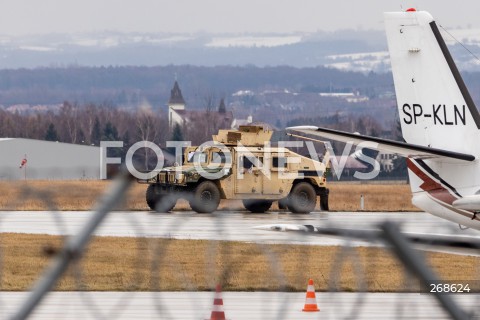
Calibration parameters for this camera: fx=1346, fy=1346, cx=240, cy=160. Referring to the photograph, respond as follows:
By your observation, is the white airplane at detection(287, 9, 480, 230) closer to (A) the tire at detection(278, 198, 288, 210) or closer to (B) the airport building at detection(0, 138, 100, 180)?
(A) the tire at detection(278, 198, 288, 210)

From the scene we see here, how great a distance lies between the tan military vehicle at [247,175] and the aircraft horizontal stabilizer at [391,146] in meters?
21.2

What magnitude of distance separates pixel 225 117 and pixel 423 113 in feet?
431

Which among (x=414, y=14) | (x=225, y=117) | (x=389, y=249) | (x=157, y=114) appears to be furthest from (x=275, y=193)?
(x=225, y=117)

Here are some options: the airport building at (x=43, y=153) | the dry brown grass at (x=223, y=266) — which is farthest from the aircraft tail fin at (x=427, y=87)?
the airport building at (x=43, y=153)

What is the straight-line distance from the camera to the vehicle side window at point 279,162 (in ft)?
147

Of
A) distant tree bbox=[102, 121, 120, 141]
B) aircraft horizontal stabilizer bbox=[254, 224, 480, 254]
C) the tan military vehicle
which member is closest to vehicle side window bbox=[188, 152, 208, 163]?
the tan military vehicle

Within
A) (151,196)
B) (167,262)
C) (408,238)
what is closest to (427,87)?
(167,262)

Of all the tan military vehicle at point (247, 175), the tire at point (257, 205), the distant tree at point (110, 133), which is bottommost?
the distant tree at point (110, 133)

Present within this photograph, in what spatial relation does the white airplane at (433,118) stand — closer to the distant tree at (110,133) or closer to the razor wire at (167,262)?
the razor wire at (167,262)

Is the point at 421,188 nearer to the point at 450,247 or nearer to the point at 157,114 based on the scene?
the point at 450,247

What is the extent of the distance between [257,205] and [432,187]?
2252 cm

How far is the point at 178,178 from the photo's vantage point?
4350 centimetres

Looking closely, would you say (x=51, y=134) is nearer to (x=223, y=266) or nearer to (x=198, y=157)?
(x=198, y=157)

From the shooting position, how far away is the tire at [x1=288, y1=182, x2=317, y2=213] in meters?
44.4
